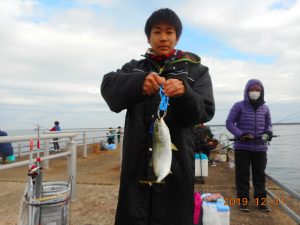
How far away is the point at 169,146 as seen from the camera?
1.83 m

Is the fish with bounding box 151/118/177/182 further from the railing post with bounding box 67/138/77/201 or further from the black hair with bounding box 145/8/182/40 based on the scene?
the railing post with bounding box 67/138/77/201

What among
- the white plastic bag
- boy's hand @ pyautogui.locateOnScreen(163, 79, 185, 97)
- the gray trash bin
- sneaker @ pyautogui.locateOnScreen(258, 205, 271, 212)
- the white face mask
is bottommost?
sneaker @ pyautogui.locateOnScreen(258, 205, 271, 212)

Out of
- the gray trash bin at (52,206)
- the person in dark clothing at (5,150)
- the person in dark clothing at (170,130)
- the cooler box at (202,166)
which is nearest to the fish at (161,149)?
the person in dark clothing at (170,130)

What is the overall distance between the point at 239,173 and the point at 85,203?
2.66 metres

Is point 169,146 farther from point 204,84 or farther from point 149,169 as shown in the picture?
point 204,84

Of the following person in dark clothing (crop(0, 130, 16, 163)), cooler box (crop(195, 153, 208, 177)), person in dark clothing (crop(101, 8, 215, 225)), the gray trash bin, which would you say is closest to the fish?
person in dark clothing (crop(101, 8, 215, 225))

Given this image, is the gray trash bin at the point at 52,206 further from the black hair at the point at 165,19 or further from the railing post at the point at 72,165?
the railing post at the point at 72,165

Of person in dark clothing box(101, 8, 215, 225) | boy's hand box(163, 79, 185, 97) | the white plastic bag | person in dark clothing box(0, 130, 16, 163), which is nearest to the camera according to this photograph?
boy's hand box(163, 79, 185, 97)

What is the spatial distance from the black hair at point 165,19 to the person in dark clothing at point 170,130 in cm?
11

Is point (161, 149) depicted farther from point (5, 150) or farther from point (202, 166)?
point (5, 150)

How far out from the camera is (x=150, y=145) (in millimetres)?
1953

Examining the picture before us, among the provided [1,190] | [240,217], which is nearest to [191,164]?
[240,217]

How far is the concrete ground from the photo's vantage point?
4.44 meters

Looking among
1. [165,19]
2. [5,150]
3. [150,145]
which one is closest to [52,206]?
[150,145]
